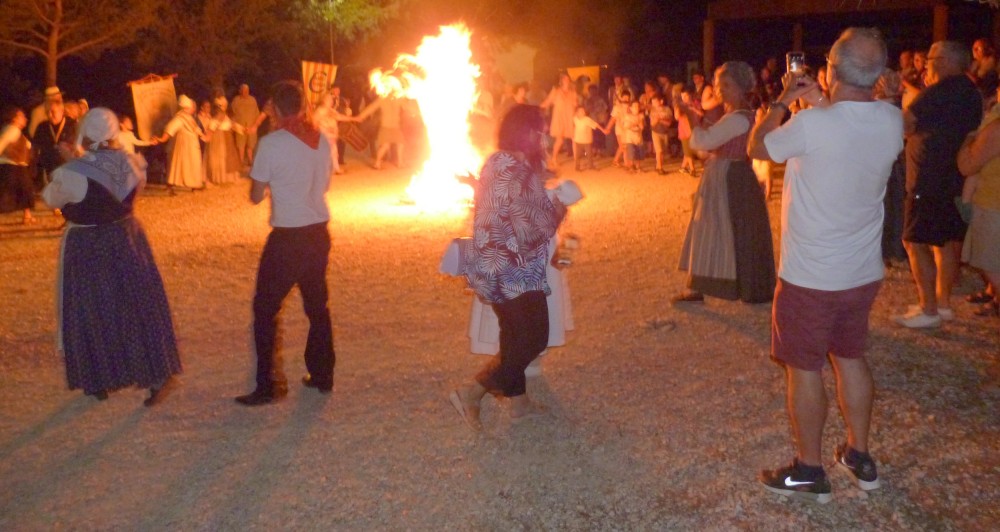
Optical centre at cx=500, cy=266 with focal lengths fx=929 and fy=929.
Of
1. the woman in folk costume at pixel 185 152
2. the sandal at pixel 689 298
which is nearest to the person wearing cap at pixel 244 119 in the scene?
the woman in folk costume at pixel 185 152

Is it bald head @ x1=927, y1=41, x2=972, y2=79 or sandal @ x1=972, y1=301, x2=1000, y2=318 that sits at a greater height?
bald head @ x1=927, y1=41, x2=972, y2=79

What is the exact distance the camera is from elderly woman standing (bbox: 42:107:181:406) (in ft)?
16.4

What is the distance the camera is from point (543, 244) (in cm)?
454

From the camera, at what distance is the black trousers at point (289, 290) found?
504cm

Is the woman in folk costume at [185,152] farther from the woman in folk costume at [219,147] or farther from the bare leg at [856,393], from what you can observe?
the bare leg at [856,393]

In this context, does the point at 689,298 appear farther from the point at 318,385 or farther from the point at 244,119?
the point at 244,119

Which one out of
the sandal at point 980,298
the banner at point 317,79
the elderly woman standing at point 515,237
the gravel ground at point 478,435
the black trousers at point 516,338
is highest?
the banner at point 317,79

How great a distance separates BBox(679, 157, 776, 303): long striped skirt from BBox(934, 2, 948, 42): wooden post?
48.2ft

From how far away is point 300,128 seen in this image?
16.3 feet

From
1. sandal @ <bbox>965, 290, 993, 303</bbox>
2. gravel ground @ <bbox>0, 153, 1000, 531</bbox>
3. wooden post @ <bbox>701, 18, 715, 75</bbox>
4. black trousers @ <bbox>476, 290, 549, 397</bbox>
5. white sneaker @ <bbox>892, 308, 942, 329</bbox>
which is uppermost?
wooden post @ <bbox>701, 18, 715, 75</bbox>

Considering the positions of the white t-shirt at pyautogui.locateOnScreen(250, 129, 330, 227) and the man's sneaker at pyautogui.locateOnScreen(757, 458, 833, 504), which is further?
the white t-shirt at pyautogui.locateOnScreen(250, 129, 330, 227)

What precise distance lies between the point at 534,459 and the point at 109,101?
72.8ft

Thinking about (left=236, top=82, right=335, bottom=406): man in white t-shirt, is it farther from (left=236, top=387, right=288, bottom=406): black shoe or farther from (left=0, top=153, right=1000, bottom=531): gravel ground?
(left=0, top=153, right=1000, bottom=531): gravel ground

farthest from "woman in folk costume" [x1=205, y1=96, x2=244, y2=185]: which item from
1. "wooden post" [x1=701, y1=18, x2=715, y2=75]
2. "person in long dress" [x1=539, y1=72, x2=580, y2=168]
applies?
"wooden post" [x1=701, y1=18, x2=715, y2=75]
